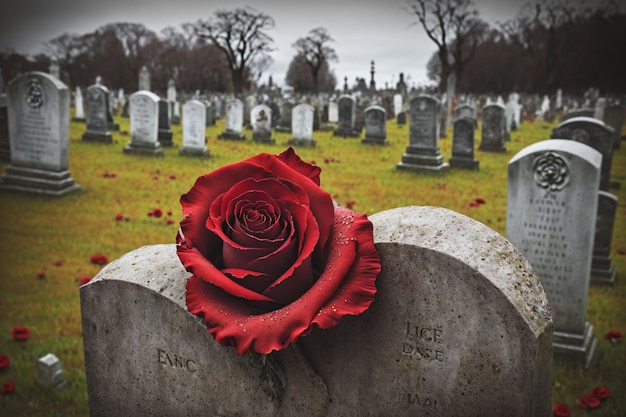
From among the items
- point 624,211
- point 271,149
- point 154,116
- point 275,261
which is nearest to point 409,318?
point 275,261

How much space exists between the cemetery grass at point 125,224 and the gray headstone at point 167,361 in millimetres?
1783

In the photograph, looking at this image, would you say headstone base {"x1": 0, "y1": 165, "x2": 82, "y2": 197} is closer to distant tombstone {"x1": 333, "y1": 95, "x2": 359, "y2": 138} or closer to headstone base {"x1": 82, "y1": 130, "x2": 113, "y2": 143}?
headstone base {"x1": 82, "y1": 130, "x2": 113, "y2": 143}

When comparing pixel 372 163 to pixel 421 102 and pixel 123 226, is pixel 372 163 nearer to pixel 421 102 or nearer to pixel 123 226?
pixel 421 102

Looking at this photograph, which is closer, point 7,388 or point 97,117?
point 7,388

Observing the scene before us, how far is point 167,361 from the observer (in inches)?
58.6

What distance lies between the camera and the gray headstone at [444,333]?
1208mm

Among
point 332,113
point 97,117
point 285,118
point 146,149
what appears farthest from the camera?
point 332,113

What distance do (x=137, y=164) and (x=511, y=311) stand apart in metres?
10.7

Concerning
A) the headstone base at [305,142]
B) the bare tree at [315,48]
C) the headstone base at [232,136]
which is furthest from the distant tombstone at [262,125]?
the bare tree at [315,48]

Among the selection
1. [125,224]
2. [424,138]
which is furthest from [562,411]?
[424,138]

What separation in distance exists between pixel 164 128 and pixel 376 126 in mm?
5886

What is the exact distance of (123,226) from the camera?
6.68m

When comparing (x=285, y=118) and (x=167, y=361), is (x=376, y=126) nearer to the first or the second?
(x=285, y=118)

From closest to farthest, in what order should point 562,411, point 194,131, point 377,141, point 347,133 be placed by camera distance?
point 562,411 → point 194,131 → point 377,141 → point 347,133
